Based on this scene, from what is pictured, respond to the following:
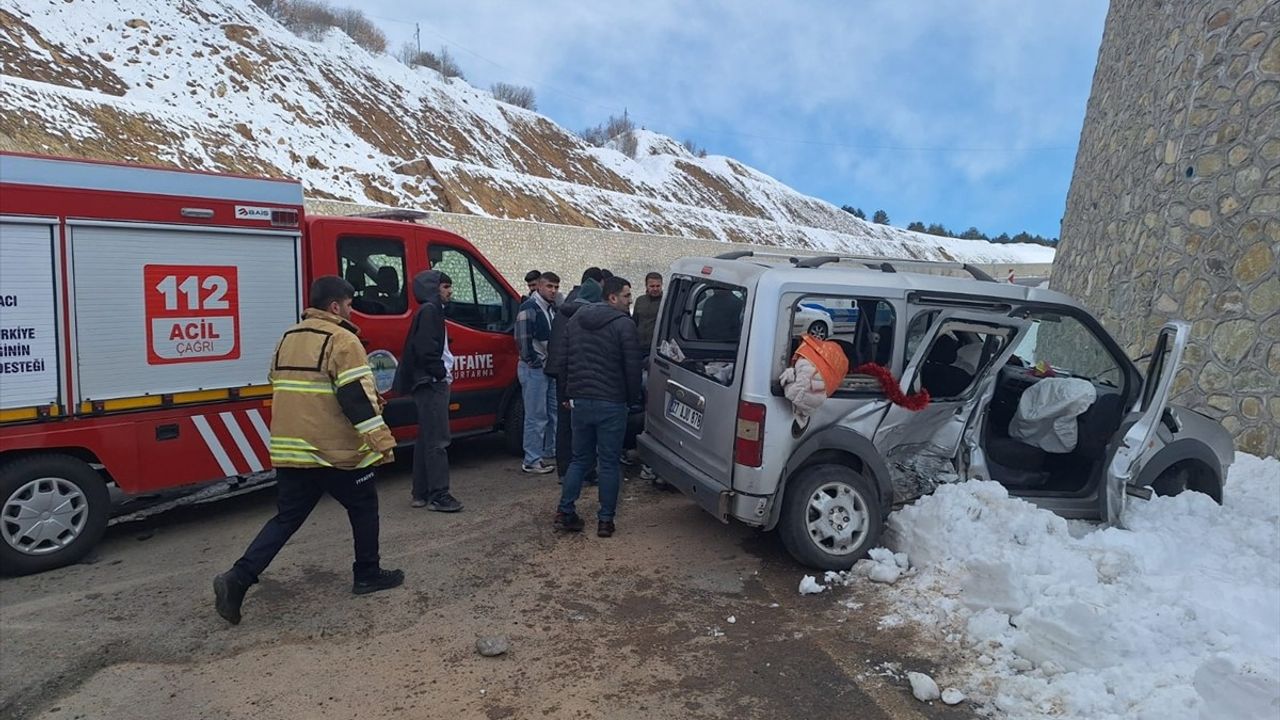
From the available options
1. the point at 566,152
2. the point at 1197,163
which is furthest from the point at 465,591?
the point at 566,152

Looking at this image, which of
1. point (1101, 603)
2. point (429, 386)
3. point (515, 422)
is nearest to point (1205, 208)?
point (1101, 603)

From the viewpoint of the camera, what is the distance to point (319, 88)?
30578 mm

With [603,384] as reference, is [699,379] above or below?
above

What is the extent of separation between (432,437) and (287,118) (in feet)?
82.1

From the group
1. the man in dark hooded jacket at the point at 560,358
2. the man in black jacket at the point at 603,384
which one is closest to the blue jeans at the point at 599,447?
the man in black jacket at the point at 603,384

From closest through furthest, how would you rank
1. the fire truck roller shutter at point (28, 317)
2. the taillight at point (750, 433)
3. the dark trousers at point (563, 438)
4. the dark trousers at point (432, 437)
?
the fire truck roller shutter at point (28, 317)
the taillight at point (750, 433)
the dark trousers at point (432, 437)
the dark trousers at point (563, 438)

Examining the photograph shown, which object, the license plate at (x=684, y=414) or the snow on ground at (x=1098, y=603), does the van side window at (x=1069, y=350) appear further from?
the license plate at (x=684, y=414)

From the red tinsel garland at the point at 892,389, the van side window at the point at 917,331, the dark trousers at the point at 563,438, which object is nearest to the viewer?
the red tinsel garland at the point at 892,389

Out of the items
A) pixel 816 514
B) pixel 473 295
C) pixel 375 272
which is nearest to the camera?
pixel 816 514

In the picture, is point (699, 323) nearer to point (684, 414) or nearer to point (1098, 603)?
point (684, 414)

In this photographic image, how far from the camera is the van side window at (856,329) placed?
4797 mm

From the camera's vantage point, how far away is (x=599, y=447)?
5305mm

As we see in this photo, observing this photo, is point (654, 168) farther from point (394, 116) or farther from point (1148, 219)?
point (1148, 219)

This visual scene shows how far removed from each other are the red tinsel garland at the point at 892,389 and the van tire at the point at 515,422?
3.62 m
